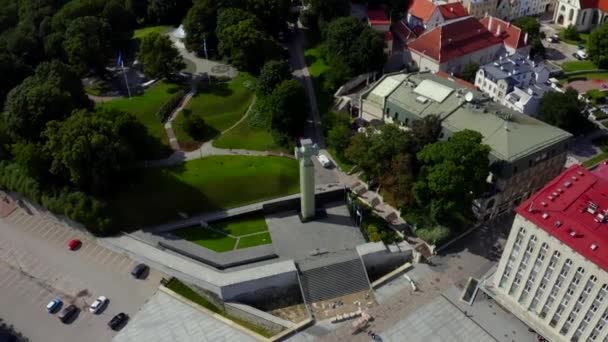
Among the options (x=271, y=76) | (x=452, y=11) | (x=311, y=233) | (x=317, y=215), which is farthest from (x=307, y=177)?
(x=452, y=11)

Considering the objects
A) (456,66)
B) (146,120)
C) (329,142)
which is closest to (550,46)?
(456,66)

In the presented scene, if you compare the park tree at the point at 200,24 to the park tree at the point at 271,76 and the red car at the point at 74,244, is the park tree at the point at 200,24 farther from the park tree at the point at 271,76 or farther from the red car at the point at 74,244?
the red car at the point at 74,244

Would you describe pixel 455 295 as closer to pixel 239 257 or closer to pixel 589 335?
pixel 589 335

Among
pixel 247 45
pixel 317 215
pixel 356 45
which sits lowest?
pixel 317 215

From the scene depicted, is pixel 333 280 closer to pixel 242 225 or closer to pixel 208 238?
pixel 242 225

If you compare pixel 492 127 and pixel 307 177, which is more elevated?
pixel 492 127

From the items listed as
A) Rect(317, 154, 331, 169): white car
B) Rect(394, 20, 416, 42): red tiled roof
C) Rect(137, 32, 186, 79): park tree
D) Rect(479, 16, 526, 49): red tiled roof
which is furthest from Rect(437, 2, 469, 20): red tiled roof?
Rect(137, 32, 186, 79): park tree
